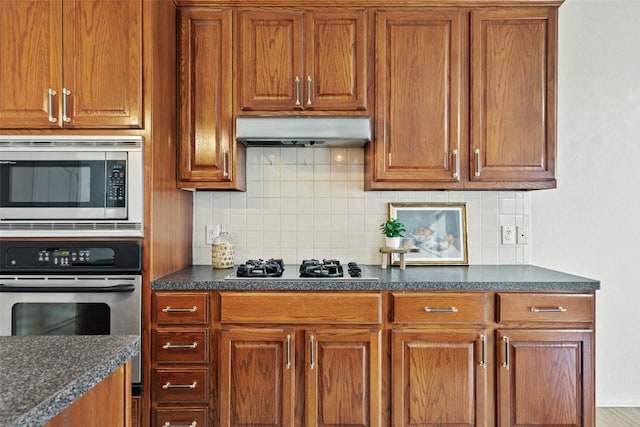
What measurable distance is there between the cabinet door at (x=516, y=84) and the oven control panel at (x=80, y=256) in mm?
1831

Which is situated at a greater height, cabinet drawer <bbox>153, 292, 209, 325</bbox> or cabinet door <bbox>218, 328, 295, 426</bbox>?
cabinet drawer <bbox>153, 292, 209, 325</bbox>

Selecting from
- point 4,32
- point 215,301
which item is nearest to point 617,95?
point 215,301

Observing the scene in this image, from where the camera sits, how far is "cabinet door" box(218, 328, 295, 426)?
2.04 meters

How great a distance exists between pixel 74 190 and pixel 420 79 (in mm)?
1836

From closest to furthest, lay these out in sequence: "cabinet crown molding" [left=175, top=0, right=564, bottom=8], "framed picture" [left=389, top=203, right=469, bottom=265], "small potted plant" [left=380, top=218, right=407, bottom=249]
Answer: "cabinet crown molding" [left=175, top=0, right=564, bottom=8]
"small potted plant" [left=380, top=218, right=407, bottom=249]
"framed picture" [left=389, top=203, right=469, bottom=265]

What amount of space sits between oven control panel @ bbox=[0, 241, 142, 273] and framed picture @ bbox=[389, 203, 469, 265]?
1479mm

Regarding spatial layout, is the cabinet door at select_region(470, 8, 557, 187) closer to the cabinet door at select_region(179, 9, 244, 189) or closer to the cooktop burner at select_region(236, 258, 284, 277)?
the cooktop burner at select_region(236, 258, 284, 277)

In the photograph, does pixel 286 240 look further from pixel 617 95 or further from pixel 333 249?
pixel 617 95

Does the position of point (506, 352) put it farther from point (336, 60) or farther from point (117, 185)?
point (117, 185)

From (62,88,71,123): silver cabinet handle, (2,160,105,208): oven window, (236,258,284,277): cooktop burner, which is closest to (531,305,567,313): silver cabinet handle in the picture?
(236,258,284,277): cooktop burner

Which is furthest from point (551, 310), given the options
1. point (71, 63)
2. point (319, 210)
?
point (71, 63)

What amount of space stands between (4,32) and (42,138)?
54 cm

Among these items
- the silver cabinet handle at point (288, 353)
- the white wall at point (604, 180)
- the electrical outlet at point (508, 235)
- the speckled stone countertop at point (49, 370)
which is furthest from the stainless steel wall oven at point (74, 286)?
the white wall at point (604, 180)

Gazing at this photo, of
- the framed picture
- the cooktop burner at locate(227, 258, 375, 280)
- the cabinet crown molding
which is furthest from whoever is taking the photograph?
the framed picture
